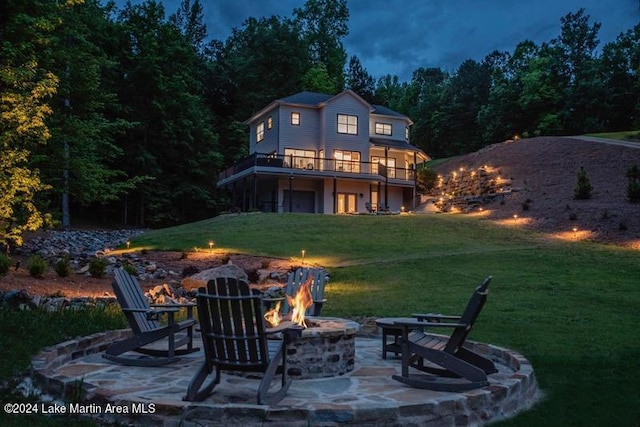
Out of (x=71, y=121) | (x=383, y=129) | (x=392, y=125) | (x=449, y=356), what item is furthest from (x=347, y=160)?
(x=449, y=356)

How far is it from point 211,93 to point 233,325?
45642mm

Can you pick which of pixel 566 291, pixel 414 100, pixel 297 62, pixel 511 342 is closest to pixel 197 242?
pixel 566 291

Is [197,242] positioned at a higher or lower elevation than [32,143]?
lower

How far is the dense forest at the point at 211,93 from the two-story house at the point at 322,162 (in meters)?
5.71

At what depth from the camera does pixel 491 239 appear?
2080 centimetres

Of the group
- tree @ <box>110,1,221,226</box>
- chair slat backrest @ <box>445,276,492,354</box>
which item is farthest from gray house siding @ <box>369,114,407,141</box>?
chair slat backrest @ <box>445,276,492,354</box>

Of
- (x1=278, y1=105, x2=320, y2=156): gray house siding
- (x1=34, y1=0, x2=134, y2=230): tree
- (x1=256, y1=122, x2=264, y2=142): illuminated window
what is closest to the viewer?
(x1=34, y1=0, x2=134, y2=230): tree

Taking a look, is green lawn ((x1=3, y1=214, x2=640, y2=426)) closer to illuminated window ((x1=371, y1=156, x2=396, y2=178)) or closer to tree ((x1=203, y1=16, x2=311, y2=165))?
illuminated window ((x1=371, y1=156, x2=396, y2=178))

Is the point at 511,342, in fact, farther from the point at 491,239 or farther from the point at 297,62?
the point at 297,62

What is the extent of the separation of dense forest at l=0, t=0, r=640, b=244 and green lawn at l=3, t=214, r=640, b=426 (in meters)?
6.98

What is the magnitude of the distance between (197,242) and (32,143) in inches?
338

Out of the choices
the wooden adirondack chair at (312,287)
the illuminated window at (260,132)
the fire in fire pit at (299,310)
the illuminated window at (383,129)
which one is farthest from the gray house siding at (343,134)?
the fire in fire pit at (299,310)

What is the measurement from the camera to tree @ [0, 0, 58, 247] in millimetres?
11008

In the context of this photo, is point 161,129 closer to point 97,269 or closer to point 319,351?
point 97,269
